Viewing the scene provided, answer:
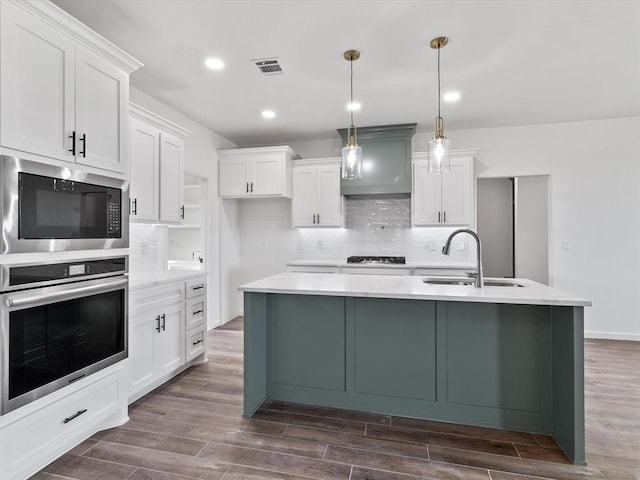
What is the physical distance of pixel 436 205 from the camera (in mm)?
4496

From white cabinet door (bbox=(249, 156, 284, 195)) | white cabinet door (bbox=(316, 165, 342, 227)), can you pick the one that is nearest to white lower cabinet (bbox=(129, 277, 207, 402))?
white cabinet door (bbox=(249, 156, 284, 195))

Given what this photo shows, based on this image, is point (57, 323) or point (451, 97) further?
point (451, 97)

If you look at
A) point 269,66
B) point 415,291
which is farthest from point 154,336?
point 269,66

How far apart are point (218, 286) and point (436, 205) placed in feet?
10.3

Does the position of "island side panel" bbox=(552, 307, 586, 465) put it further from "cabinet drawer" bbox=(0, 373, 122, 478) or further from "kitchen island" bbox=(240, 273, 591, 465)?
"cabinet drawer" bbox=(0, 373, 122, 478)

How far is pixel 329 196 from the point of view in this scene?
189 inches

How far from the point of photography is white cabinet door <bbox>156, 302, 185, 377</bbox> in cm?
289

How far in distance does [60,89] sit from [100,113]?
0.86 ft

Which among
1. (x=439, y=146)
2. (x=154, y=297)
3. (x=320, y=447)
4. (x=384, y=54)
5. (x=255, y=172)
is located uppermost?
(x=384, y=54)

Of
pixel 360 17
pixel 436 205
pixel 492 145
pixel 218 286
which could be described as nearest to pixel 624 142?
pixel 492 145

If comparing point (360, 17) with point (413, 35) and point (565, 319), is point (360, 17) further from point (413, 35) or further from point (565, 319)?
point (565, 319)

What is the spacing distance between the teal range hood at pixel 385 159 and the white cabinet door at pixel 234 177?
1397 millimetres

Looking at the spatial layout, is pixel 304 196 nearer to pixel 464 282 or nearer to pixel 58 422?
pixel 464 282

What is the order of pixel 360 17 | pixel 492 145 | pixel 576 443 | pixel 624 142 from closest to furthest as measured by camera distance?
pixel 576 443
pixel 360 17
pixel 624 142
pixel 492 145
